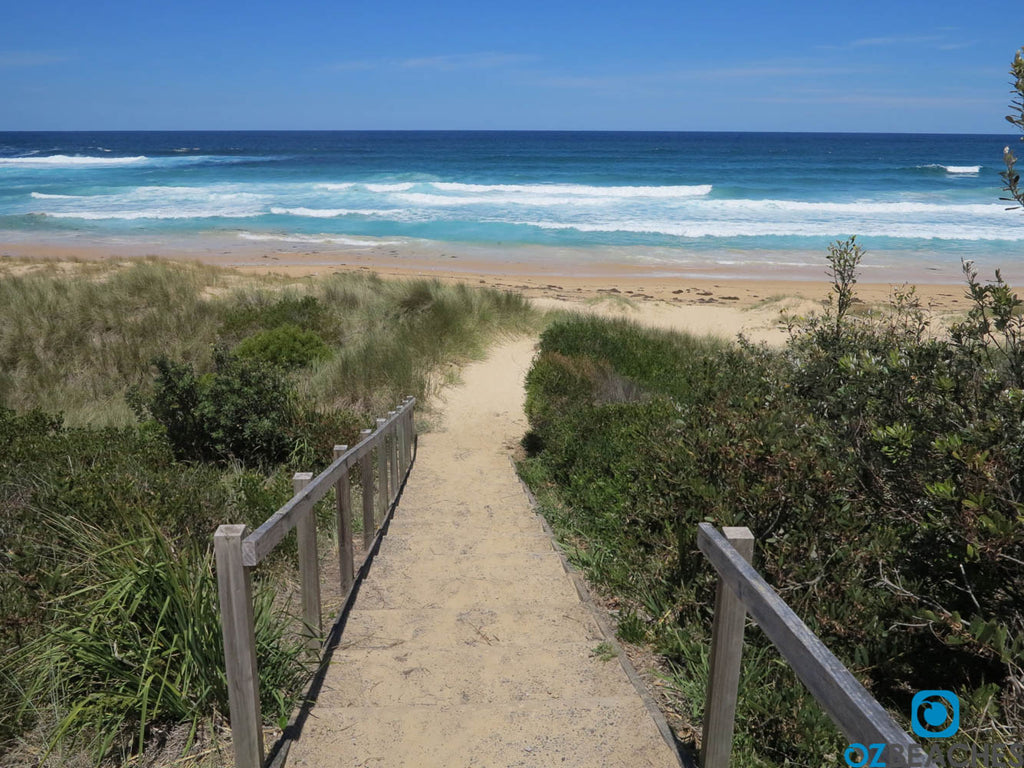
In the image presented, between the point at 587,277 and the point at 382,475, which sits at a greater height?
the point at 382,475

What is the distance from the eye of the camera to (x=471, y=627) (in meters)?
4.88

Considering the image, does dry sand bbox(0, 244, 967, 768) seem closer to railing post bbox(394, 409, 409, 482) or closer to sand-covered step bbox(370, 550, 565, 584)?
sand-covered step bbox(370, 550, 565, 584)

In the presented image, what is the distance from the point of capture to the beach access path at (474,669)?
3.53 metres

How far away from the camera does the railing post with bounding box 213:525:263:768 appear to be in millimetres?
3150

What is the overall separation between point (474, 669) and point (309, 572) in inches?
39.8

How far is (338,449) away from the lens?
5.55m

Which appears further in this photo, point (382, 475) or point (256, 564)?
point (382, 475)

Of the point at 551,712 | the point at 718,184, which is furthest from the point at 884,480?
the point at 718,184

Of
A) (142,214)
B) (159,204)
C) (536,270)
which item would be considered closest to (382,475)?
(536,270)

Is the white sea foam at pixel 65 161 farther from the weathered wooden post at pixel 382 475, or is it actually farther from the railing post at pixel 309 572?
the railing post at pixel 309 572

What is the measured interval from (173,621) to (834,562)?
11.2ft

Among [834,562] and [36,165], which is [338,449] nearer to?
[834,562]

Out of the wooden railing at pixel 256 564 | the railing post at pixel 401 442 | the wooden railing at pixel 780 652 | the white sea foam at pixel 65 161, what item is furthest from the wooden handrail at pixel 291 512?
the white sea foam at pixel 65 161

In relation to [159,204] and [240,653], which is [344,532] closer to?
[240,653]
